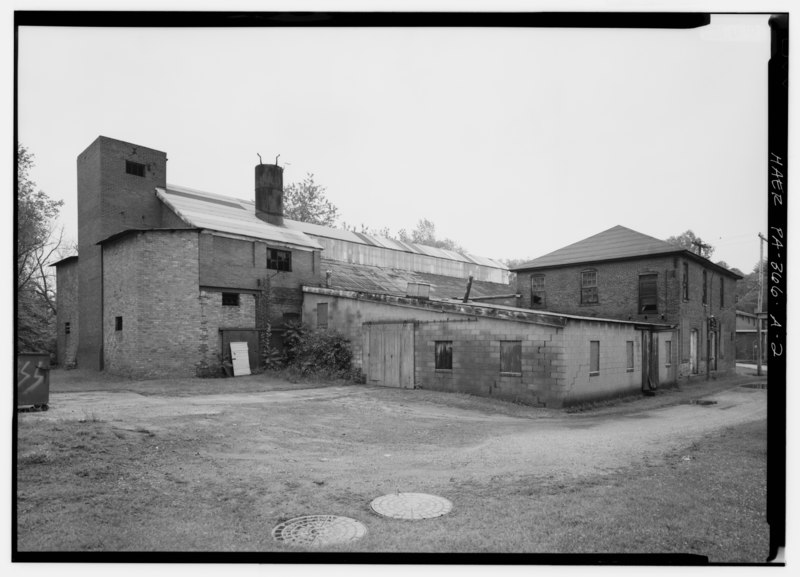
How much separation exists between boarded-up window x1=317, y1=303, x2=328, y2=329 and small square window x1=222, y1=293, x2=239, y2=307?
11.4 ft

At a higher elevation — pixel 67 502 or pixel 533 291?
pixel 533 291

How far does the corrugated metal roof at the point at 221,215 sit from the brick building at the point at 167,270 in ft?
0.22

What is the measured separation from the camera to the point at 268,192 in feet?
81.3

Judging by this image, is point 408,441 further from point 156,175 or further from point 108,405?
point 156,175

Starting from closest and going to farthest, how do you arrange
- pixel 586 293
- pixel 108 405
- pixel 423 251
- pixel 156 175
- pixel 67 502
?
pixel 67 502 → pixel 108 405 → pixel 586 293 → pixel 156 175 → pixel 423 251

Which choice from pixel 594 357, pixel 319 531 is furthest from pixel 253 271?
pixel 319 531

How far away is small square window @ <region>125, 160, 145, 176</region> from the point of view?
21462mm

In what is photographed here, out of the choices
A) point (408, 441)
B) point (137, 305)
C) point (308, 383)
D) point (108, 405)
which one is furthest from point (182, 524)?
point (137, 305)

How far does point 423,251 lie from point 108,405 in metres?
27.8

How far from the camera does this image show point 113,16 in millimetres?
4277

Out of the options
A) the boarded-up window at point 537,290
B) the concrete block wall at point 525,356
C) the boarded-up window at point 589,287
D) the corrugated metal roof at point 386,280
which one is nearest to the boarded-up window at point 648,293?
the boarded-up window at point 589,287

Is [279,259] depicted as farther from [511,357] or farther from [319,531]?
[319,531]

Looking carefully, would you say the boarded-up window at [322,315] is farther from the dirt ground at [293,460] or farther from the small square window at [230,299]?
the dirt ground at [293,460]

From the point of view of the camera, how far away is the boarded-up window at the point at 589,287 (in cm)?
2084
